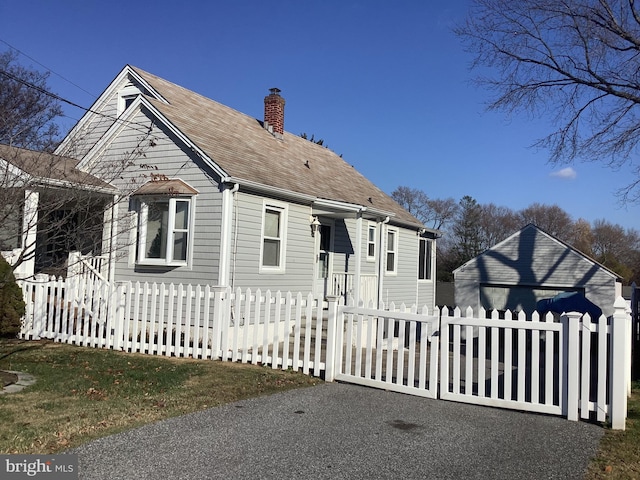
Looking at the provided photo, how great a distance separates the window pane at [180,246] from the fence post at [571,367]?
824 cm

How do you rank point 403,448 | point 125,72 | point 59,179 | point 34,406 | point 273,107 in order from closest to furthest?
1. point 403,448
2. point 34,406
3. point 59,179
4. point 125,72
5. point 273,107

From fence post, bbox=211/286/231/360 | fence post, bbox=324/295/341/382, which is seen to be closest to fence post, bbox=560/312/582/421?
fence post, bbox=324/295/341/382

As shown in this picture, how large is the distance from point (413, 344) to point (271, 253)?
20.6 feet

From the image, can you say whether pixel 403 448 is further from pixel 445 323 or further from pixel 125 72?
pixel 125 72

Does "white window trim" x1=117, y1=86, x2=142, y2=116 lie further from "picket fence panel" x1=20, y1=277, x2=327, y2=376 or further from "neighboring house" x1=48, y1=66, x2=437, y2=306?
"picket fence panel" x1=20, y1=277, x2=327, y2=376

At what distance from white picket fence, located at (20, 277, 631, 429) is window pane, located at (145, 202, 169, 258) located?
181cm

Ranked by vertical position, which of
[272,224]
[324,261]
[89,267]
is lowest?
[89,267]

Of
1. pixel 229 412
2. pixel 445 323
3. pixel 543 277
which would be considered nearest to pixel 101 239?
pixel 229 412

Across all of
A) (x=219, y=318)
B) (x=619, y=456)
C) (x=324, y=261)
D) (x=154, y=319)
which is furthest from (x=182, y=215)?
(x=619, y=456)

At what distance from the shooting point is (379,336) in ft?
26.0

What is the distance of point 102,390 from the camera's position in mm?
6891

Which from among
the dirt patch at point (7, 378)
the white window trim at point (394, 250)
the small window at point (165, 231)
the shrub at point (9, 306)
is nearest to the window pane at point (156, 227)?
the small window at point (165, 231)

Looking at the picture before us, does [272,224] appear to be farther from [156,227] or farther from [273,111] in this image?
[273,111]

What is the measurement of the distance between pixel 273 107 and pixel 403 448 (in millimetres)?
14452
